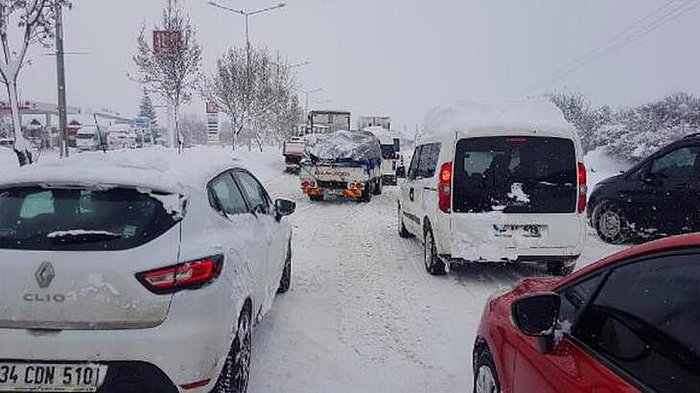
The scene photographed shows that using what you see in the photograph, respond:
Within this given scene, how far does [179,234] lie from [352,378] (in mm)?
1791

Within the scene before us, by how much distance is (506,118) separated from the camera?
705 cm

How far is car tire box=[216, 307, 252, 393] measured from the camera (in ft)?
11.4

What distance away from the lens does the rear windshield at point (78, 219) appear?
3.17 m

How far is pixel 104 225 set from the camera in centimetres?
327

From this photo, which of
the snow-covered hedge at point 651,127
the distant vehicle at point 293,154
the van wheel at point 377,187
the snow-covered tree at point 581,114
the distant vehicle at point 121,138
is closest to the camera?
the van wheel at point 377,187


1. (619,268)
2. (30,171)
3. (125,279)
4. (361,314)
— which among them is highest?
(30,171)

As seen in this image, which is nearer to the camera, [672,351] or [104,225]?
[672,351]

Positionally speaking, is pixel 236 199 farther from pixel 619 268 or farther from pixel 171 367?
pixel 619 268

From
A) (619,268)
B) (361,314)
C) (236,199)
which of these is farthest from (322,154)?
(619,268)

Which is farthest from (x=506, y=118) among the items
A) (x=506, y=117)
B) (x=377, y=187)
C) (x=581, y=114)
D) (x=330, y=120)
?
(x=581, y=114)

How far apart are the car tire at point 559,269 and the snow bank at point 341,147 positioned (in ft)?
32.8

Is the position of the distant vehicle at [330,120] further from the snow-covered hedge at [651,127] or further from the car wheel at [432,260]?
the car wheel at [432,260]

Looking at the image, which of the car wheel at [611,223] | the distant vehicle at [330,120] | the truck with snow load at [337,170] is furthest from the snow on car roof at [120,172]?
the distant vehicle at [330,120]

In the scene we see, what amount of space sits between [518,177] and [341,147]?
10.8 m
